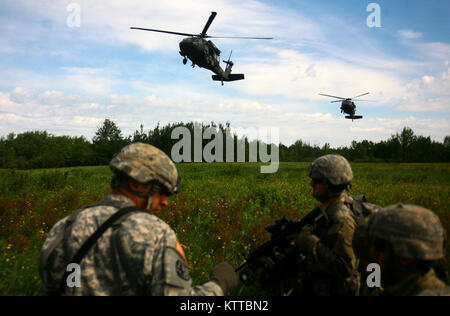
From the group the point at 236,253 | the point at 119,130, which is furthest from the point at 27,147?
the point at 236,253

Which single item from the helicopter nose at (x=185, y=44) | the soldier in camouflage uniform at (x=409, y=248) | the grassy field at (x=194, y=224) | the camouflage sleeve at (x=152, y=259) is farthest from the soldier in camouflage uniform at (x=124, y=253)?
the helicopter nose at (x=185, y=44)

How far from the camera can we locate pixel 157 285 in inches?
75.3

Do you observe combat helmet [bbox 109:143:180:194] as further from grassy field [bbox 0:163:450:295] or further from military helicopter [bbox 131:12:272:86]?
military helicopter [bbox 131:12:272:86]

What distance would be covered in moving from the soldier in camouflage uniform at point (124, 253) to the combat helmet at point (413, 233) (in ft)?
4.07

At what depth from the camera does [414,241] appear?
2078 millimetres

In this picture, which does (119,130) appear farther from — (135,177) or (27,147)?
(135,177)

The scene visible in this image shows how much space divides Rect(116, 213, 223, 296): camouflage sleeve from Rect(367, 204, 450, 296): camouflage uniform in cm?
137

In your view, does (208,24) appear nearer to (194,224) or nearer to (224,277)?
(194,224)

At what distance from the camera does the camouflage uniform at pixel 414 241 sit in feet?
6.65

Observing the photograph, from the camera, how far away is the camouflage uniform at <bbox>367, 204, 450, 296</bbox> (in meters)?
2.03

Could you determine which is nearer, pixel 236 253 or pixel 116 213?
pixel 116 213

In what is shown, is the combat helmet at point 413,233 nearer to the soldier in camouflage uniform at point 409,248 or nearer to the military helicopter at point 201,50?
the soldier in camouflage uniform at point 409,248
